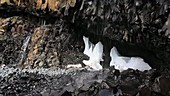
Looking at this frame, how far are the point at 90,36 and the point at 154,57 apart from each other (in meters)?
2.85

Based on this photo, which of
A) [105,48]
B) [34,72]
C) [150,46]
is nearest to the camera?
[150,46]

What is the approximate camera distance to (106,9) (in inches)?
356

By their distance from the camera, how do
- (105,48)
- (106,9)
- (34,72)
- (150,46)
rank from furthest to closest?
(105,48) < (34,72) < (106,9) < (150,46)

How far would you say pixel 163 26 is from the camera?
7402mm

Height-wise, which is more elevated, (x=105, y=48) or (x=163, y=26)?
(x=163, y=26)

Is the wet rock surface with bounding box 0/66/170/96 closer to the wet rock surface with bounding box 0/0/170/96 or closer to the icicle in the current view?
the wet rock surface with bounding box 0/0/170/96

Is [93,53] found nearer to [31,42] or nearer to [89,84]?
[31,42]

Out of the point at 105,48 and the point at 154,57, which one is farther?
the point at 105,48

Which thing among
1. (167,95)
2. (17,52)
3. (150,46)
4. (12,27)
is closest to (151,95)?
(167,95)

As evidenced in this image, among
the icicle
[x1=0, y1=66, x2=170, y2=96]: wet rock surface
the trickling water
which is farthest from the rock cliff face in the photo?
[x1=0, y1=66, x2=170, y2=96]: wet rock surface

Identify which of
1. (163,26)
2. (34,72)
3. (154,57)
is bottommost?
(34,72)

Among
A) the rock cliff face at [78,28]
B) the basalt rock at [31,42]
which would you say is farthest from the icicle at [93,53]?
the basalt rock at [31,42]

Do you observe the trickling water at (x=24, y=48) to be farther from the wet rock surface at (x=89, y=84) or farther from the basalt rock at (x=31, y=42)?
the wet rock surface at (x=89, y=84)

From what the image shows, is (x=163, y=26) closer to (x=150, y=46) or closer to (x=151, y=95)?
(x=150, y=46)
